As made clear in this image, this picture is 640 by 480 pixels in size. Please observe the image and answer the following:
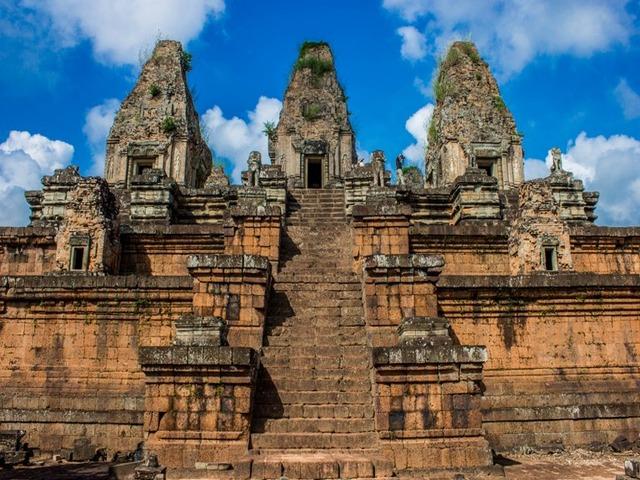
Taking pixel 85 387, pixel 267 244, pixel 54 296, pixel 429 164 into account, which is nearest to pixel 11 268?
pixel 54 296

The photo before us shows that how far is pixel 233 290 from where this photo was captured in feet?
32.3

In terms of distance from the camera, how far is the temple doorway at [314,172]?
29812 millimetres

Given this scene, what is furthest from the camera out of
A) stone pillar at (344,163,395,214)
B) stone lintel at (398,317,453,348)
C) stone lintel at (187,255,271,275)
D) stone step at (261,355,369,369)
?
stone pillar at (344,163,395,214)

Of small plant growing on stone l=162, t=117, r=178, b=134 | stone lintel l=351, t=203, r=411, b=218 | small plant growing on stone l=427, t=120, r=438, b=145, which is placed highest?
small plant growing on stone l=427, t=120, r=438, b=145

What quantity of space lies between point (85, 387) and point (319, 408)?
4544 millimetres

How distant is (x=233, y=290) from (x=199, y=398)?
2.36m

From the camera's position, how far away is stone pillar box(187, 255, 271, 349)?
9672 mm

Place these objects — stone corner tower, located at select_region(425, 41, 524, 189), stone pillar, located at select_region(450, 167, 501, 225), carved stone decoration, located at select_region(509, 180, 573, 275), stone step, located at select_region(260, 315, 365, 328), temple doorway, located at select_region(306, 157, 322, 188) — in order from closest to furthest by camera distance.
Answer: stone step, located at select_region(260, 315, 365, 328) → carved stone decoration, located at select_region(509, 180, 573, 275) → stone pillar, located at select_region(450, 167, 501, 225) → stone corner tower, located at select_region(425, 41, 524, 189) → temple doorway, located at select_region(306, 157, 322, 188)

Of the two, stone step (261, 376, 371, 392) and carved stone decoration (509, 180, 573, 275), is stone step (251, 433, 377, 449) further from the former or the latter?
carved stone decoration (509, 180, 573, 275)

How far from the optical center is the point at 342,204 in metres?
18.0

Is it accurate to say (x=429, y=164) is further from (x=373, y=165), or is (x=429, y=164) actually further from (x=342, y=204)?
(x=342, y=204)

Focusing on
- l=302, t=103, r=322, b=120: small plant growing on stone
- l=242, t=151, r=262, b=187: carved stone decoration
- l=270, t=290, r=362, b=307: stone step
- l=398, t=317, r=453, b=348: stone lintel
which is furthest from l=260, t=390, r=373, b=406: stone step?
l=302, t=103, r=322, b=120: small plant growing on stone

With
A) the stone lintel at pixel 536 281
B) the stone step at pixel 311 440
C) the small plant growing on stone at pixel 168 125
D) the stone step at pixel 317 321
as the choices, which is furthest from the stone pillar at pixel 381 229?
the small plant growing on stone at pixel 168 125

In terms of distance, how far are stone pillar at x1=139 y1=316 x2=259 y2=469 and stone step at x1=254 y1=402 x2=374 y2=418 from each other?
0.55 meters
